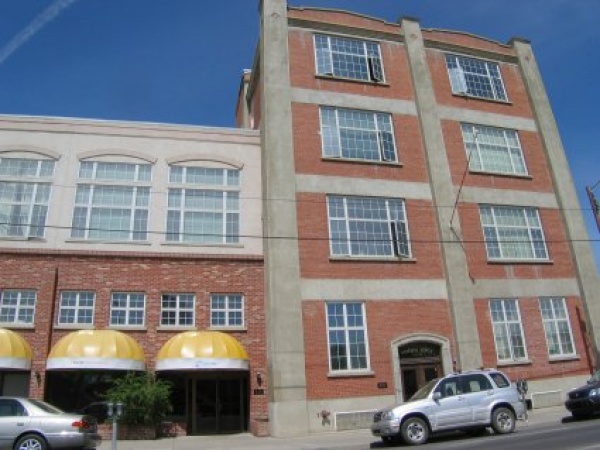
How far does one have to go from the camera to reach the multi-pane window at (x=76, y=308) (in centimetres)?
2119

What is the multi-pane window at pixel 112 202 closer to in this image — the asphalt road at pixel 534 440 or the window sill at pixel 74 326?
the window sill at pixel 74 326

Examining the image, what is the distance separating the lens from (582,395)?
18.1 metres

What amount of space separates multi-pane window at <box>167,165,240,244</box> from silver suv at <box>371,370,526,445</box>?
11.0 meters

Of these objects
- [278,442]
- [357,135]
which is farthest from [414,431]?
[357,135]

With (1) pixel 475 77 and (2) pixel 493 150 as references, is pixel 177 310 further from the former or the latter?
(1) pixel 475 77

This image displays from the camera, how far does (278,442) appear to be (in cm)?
1805

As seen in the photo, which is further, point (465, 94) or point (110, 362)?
point (465, 94)

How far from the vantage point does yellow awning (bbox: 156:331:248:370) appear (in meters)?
20.1

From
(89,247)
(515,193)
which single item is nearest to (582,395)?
(515,193)

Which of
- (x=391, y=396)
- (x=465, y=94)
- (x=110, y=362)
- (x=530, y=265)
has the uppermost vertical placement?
(x=465, y=94)

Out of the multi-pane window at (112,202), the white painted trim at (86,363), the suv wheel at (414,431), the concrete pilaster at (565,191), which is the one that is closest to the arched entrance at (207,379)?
the white painted trim at (86,363)

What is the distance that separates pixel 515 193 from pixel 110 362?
1993 cm

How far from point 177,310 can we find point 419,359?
1013 centimetres

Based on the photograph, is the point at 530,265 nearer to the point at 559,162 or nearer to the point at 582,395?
the point at 559,162
